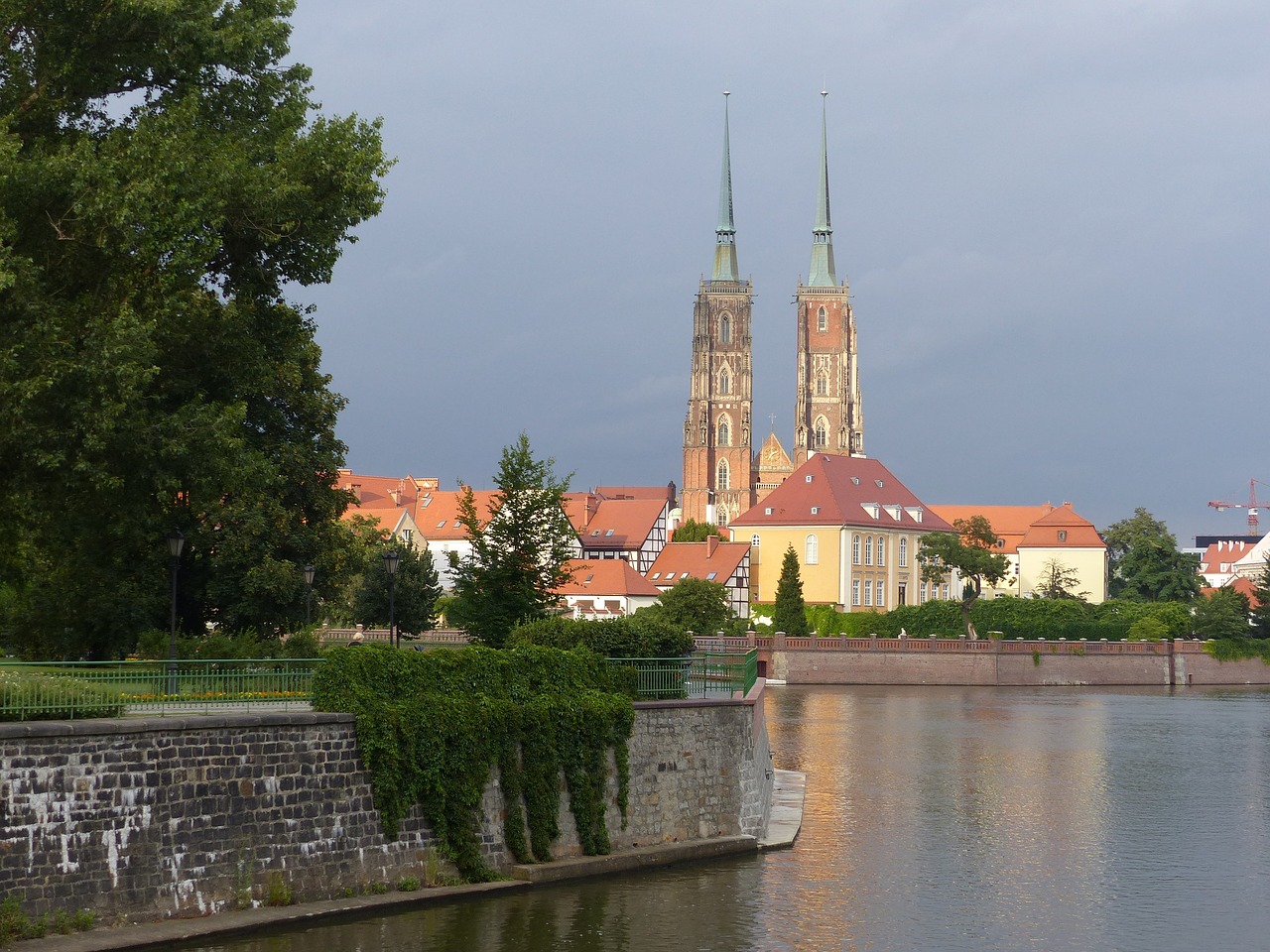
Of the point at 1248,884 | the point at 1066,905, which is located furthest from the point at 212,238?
the point at 1248,884

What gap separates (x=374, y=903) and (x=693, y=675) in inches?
343

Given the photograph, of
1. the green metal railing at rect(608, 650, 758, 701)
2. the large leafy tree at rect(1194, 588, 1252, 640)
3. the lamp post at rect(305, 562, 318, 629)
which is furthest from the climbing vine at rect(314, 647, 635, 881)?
the large leafy tree at rect(1194, 588, 1252, 640)

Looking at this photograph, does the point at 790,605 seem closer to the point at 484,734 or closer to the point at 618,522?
the point at 618,522

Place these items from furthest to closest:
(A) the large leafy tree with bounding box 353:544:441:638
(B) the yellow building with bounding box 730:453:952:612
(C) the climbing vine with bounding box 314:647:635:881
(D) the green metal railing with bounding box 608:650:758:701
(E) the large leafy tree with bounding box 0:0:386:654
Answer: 1. (B) the yellow building with bounding box 730:453:952:612
2. (A) the large leafy tree with bounding box 353:544:441:638
3. (D) the green metal railing with bounding box 608:650:758:701
4. (E) the large leafy tree with bounding box 0:0:386:654
5. (C) the climbing vine with bounding box 314:647:635:881

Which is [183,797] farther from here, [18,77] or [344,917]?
[18,77]

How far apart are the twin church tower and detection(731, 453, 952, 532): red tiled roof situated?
45220 millimetres

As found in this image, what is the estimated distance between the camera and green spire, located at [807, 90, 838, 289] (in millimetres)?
177738

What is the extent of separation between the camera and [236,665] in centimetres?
2122

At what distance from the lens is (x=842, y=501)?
11631 centimetres

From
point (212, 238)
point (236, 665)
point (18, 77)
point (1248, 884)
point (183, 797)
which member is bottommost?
point (1248, 884)

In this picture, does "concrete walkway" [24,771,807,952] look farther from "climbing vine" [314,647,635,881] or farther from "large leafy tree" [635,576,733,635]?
"large leafy tree" [635,576,733,635]

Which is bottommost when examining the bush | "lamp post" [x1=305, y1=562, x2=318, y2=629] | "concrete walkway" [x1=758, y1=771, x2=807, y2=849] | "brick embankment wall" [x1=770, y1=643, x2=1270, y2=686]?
"concrete walkway" [x1=758, y1=771, x2=807, y2=849]

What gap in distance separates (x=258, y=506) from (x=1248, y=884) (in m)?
21.4

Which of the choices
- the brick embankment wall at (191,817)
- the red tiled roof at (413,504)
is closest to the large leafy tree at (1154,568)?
the red tiled roof at (413,504)
